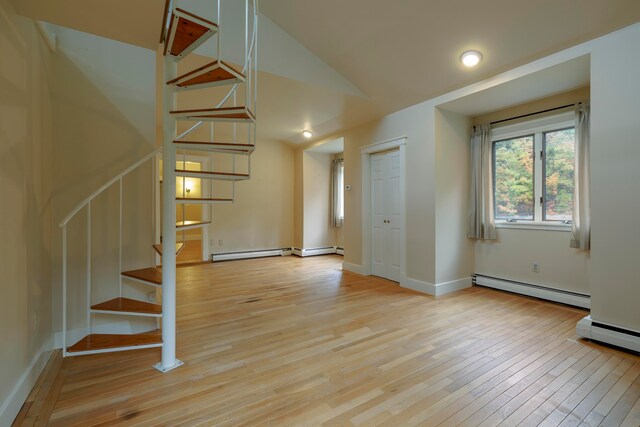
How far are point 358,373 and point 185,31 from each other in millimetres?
2544

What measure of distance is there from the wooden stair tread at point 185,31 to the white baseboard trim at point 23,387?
2.29m

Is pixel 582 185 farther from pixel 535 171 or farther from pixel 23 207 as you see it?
pixel 23 207

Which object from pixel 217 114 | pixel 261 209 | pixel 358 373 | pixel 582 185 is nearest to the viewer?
pixel 358 373

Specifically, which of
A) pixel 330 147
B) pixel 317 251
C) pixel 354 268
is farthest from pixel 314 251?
pixel 330 147

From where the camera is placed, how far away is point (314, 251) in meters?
7.07

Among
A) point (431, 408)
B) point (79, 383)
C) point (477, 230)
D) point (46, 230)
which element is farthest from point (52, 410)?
point (477, 230)

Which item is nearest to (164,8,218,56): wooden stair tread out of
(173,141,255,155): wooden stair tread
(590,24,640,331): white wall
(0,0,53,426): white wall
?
(173,141,255,155): wooden stair tread

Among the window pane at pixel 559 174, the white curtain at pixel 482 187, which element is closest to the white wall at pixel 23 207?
the white curtain at pixel 482 187

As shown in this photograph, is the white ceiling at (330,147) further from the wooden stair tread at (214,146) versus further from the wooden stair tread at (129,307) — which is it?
the wooden stair tread at (129,307)

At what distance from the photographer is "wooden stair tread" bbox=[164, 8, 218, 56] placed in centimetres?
173

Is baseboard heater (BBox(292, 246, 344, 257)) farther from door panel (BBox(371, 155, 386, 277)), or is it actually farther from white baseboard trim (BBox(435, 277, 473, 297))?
white baseboard trim (BBox(435, 277, 473, 297))

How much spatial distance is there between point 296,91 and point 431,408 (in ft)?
12.0

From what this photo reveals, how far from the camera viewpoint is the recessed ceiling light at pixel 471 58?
3.04 meters

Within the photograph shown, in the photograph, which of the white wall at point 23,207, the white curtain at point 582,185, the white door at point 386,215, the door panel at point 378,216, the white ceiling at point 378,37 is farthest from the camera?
the door panel at point 378,216
